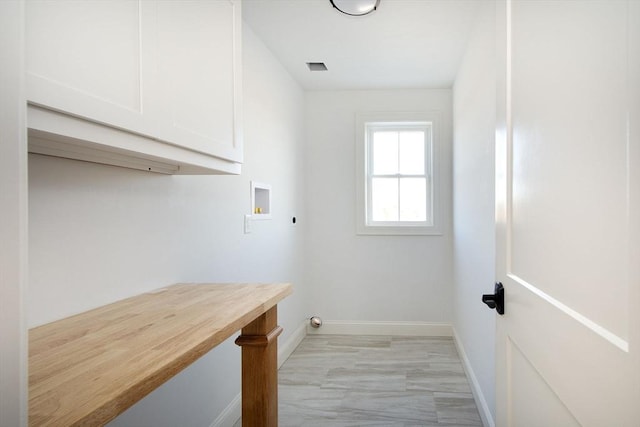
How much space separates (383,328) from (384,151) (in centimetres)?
173

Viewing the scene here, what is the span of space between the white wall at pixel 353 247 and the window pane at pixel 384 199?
206 millimetres

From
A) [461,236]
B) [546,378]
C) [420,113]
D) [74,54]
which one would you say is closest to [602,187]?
[546,378]

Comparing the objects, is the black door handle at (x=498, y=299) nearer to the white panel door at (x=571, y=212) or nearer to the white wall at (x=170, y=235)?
the white panel door at (x=571, y=212)

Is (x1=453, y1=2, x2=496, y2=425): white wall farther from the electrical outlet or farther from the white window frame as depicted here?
the electrical outlet

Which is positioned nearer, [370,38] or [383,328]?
[370,38]

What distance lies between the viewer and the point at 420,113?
4254mm

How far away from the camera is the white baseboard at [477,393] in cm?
238

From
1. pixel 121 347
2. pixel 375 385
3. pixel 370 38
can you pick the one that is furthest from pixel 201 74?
pixel 375 385

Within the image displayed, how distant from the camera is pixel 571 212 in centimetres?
77

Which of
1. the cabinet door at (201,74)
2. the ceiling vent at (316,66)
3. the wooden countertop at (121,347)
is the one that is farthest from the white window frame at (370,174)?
the wooden countertop at (121,347)

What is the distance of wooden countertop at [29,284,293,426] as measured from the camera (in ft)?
2.29

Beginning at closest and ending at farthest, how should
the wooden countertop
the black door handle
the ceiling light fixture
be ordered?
1. the wooden countertop
2. the black door handle
3. the ceiling light fixture

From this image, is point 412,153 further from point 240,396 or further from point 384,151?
point 240,396

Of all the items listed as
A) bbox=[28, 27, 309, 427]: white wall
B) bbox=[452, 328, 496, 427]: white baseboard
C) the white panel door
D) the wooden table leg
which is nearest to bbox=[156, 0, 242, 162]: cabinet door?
bbox=[28, 27, 309, 427]: white wall
